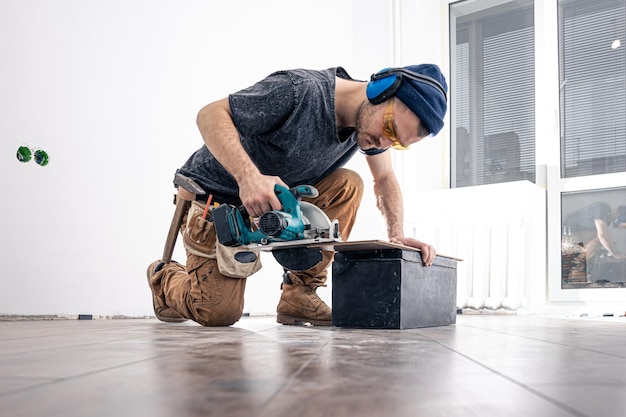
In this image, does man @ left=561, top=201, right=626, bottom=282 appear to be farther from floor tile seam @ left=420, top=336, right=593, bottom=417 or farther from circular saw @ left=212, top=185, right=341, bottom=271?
floor tile seam @ left=420, top=336, right=593, bottom=417

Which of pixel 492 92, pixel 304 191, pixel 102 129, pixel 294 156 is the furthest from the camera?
pixel 492 92

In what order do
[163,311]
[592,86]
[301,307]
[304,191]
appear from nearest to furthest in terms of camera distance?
[304,191]
[301,307]
[163,311]
[592,86]

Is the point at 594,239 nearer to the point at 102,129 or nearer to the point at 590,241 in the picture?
the point at 590,241

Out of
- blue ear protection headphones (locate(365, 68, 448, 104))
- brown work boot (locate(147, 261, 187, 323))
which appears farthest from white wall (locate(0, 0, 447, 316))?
blue ear protection headphones (locate(365, 68, 448, 104))

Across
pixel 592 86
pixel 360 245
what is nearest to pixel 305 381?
pixel 360 245

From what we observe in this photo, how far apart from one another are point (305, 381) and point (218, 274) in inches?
61.1

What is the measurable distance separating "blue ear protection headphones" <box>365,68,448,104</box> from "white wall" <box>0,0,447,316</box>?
146 cm

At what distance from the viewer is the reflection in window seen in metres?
3.81

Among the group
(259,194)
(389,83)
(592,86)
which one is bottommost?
(259,194)

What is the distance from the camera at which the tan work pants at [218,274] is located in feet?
6.95

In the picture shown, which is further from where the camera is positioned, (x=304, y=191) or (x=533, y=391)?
(x=304, y=191)

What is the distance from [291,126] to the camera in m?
1.82

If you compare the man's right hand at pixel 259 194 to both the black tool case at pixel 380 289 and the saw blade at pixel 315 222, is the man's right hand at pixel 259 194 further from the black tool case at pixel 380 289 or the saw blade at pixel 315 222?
the black tool case at pixel 380 289

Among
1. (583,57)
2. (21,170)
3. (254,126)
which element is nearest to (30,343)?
(254,126)
